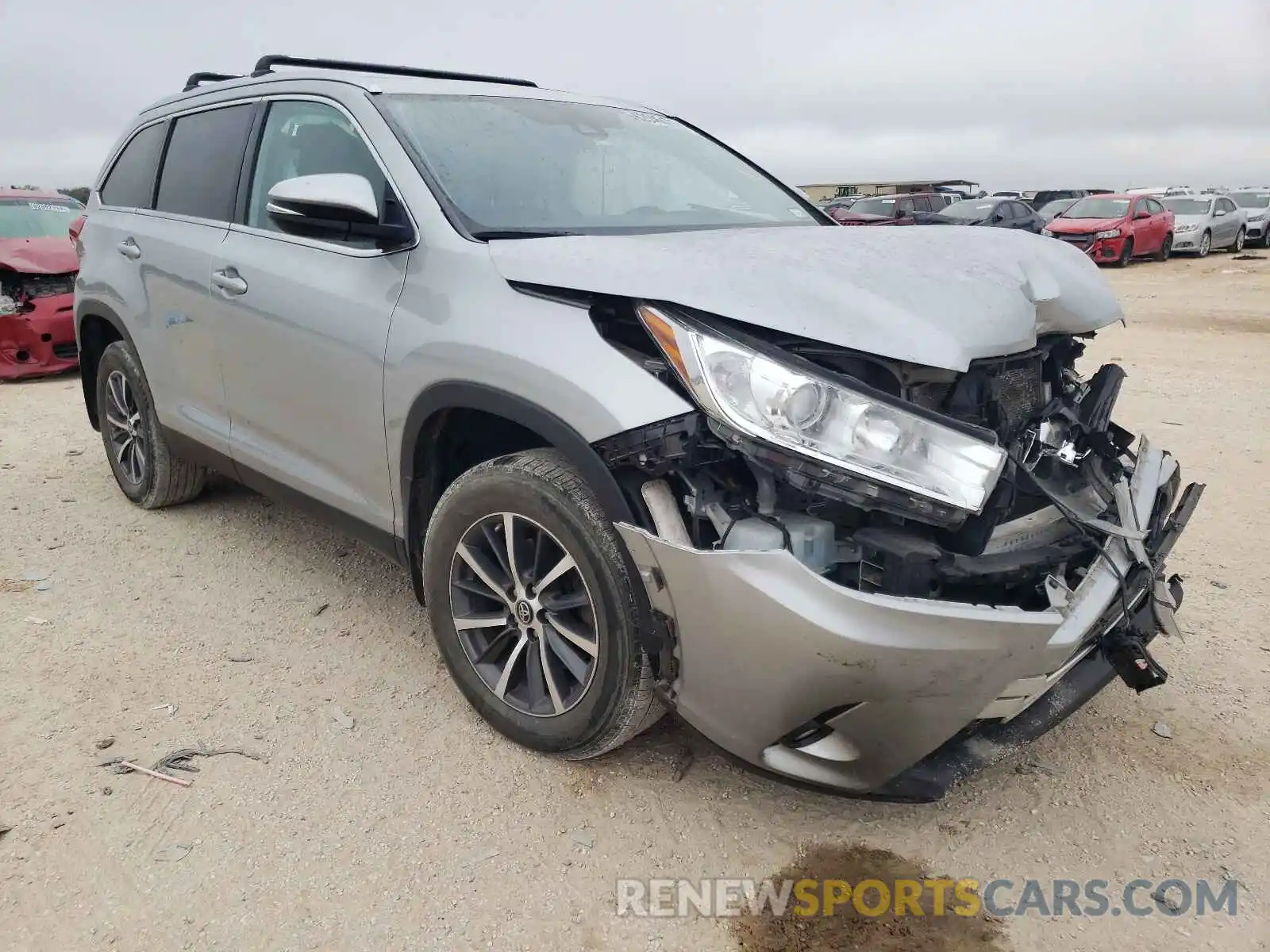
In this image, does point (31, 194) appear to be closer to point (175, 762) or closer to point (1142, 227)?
point (175, 762)

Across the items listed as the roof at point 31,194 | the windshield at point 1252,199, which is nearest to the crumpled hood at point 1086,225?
the windshield at point 1252,199

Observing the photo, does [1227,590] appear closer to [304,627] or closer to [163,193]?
[304,627]

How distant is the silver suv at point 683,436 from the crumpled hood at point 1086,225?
17875 millimetres

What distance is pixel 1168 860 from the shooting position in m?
2.22

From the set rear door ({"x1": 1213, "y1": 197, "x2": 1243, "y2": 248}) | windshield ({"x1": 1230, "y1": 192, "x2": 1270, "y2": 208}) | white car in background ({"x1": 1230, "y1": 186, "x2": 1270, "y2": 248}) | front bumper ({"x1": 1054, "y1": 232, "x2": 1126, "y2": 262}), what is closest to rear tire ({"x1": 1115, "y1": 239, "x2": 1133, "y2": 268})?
front bumper ({"x1": 1054, "y1": 232, "x2": 1126, "y2": 262})

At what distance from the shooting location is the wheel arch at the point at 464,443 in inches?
83.7

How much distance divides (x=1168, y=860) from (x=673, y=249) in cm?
190

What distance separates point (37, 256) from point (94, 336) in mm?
4401

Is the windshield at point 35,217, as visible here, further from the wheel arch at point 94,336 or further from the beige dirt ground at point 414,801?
the beige dirt ground at point 414,801

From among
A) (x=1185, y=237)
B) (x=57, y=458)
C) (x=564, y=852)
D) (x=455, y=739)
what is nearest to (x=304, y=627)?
(x=455, y=739)

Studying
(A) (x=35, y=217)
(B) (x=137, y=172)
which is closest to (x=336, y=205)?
(B) (x=137, y=172)

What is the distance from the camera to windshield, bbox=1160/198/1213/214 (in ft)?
70.6

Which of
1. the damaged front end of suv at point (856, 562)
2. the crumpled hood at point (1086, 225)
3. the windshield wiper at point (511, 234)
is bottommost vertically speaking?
the damaged front end of suv at point (856, 562)

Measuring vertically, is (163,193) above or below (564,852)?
above
